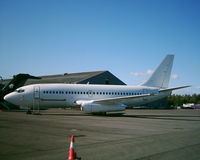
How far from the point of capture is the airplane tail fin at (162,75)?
106 ft

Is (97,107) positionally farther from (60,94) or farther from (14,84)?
(14,84)

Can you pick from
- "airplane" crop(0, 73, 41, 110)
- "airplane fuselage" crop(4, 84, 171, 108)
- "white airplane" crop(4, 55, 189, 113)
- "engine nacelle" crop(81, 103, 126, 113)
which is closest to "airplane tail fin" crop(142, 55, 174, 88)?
"white airplane" crop(4, 55, 189, 113)

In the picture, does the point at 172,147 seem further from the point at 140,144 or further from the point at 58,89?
the point at 58,89

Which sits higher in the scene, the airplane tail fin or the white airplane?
the airplane tail fin

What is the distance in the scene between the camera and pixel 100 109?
27406mm

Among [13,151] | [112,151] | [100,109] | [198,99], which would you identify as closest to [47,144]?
[13,151]

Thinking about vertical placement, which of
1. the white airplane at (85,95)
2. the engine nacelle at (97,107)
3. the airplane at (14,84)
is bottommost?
the engine nacelle at (97,107)

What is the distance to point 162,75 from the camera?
1284 inches

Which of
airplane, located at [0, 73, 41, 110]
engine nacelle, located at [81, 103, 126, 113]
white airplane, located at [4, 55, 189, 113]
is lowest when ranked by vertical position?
engine nacelle, located at [81, 103, 126, 113]

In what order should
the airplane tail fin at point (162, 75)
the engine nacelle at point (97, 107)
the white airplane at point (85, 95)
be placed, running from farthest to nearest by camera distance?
1. the airplane tail fin at point (162, 75)
2. the white airplane at point (85, 95)
3. the engine nacelle at point (97, 107)

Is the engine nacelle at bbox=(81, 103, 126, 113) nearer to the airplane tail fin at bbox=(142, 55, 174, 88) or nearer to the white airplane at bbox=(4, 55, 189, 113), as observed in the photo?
the white airplane at bbox=(4, 55, 189, 113)

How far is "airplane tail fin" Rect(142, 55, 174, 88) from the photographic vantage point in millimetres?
32438

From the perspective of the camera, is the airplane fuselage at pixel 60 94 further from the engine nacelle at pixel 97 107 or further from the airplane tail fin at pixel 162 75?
the airplane tail fin at pixel 162 75

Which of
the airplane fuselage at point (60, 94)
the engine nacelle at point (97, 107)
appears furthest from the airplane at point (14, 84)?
the engine nacelle at point (97, 107)
